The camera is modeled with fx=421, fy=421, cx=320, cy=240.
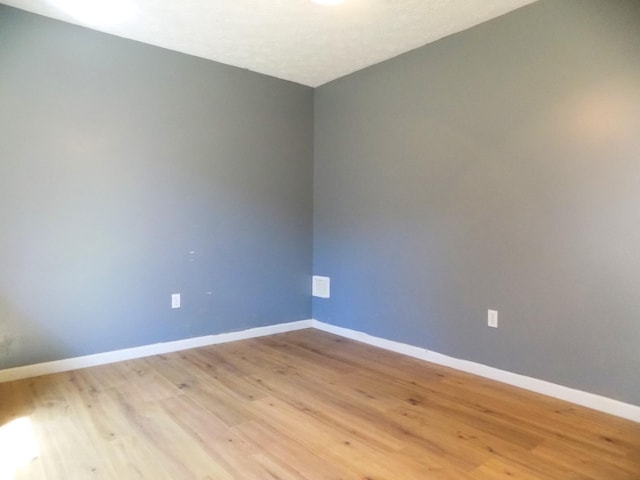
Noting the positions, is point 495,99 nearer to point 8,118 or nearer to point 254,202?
point 254,202

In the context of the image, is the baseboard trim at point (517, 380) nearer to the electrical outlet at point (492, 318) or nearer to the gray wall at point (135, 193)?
the electrical outlet at point (492, 318)

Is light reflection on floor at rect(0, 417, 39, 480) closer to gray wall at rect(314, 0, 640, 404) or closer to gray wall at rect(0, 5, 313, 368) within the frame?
gray wall at rect(0, 5, 313, 368)

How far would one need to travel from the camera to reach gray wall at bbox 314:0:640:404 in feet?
7.52

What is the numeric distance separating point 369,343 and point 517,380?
128cm

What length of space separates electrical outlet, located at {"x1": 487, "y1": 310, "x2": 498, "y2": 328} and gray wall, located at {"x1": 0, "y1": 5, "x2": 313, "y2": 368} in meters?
1.89

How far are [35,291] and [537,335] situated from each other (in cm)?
329

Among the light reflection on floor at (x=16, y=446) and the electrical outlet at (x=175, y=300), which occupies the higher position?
the electrical outlet at (x=175, y=300)

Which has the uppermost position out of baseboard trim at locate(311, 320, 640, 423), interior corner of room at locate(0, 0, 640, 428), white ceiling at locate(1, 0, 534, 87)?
white ceiling at locate(1, 0, 534, 87)

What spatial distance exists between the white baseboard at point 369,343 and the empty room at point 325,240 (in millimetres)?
16

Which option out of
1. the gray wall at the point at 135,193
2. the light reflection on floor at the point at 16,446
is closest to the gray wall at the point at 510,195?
the gray wall at the point at 135,193

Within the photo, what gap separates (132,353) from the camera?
10.5 ft

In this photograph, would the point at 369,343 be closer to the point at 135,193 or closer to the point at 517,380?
the point at 517,380

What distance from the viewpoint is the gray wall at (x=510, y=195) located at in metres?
2.29

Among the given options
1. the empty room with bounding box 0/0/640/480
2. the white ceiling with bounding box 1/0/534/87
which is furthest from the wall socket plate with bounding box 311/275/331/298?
the white ceiling with bounding box 1/0/534/87
